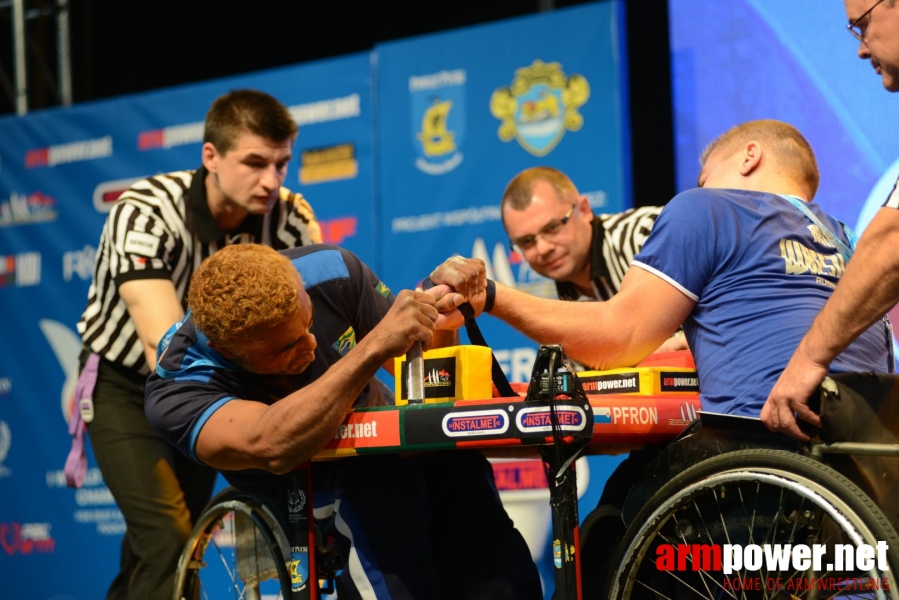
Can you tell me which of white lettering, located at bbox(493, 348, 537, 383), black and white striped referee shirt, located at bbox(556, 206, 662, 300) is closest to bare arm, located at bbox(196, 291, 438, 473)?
black and white striped referee shirt, located at bbox(556, 206, 662, 300)

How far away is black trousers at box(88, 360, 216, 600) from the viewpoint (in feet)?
9.68

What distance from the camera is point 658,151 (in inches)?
170

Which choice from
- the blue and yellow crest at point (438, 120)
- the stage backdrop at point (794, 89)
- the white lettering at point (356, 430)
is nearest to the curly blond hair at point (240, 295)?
the white lettering at point (356, 430)

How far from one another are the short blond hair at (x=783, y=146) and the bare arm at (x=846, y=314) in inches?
19.8

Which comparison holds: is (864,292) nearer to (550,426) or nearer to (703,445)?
(703,445)

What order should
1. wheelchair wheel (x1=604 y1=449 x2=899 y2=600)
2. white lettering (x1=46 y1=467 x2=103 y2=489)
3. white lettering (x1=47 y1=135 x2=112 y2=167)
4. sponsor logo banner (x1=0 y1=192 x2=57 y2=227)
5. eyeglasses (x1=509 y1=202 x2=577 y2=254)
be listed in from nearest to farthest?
wheelchair wheel (x1=604 y1=449 x2=899 y2=600), eyeglasses (x1=509 y1=202 x2=577 y2=254), white lettering (x1=46 y1=467 x2=103 y2=489), white lettering (x1=47 y1=135 x2=112 y2=167), sponsor logo banner (x1=0 y1=192 x2=57 y2=227)

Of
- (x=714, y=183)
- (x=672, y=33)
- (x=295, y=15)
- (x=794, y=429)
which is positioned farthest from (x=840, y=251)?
(x=295, y=15)

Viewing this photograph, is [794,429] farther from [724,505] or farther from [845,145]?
[845,145]

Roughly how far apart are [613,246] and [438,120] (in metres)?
1.29

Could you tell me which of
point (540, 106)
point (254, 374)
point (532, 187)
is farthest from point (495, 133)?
point (254, 374)

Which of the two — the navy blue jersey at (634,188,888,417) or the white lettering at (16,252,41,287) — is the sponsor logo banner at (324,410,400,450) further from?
the white lettering at (16,252,41,287)

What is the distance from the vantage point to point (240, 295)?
208 cm

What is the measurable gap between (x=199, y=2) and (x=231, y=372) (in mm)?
4058

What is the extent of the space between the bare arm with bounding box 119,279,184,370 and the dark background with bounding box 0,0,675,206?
224cm
